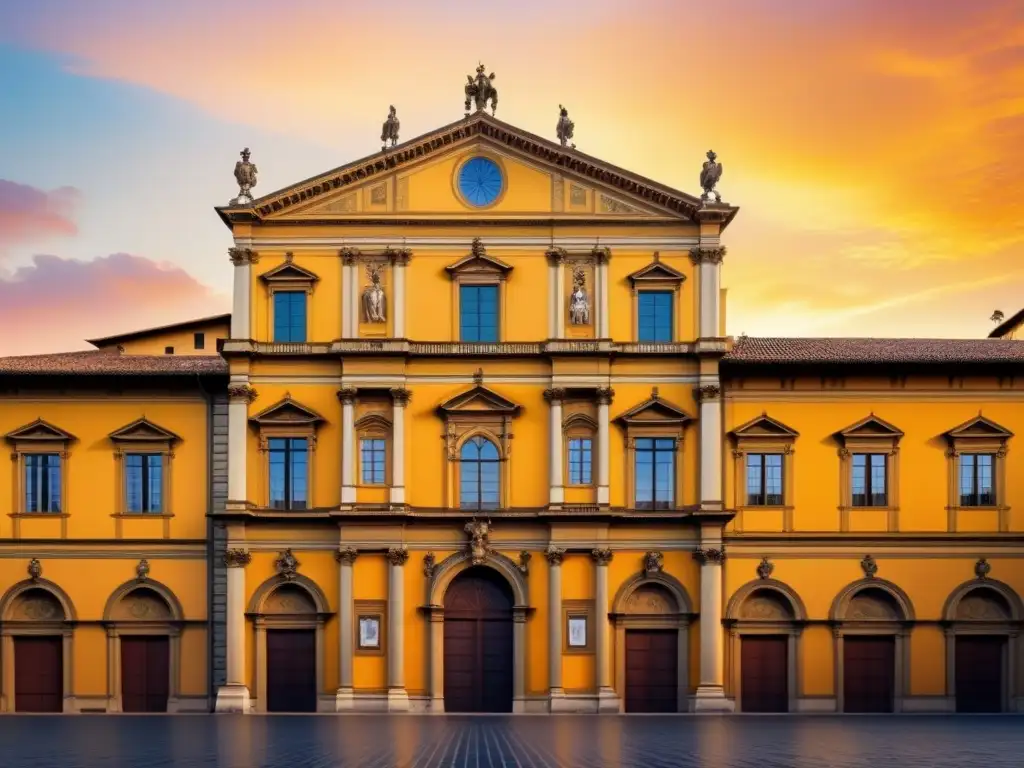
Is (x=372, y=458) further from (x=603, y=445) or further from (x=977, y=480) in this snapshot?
(x=977, y=480)

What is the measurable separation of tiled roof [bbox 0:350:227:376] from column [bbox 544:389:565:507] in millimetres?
10380

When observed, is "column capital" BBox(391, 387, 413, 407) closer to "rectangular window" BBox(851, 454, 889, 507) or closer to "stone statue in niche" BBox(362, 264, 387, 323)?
"stone statue in niche" BBox(362, 264, 387, 323)

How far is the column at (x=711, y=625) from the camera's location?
162 feet

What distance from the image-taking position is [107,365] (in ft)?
172

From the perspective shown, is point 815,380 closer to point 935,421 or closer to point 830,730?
point 935,421

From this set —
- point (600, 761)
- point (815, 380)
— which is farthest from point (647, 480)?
point (600, 761)

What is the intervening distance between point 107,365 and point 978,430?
27.8 meters

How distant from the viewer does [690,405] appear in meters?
50.5

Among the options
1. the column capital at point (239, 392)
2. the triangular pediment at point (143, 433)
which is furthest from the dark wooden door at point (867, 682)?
the triangular pediment at point (143, 433)

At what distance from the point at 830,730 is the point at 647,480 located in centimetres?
1170

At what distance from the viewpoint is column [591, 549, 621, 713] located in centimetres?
4928

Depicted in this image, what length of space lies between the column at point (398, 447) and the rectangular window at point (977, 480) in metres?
17.6

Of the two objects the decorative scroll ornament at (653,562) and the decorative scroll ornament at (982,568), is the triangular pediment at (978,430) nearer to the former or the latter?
the decorative scroll ornament at (982,568)

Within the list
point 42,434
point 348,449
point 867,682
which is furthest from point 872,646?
point 42,434
